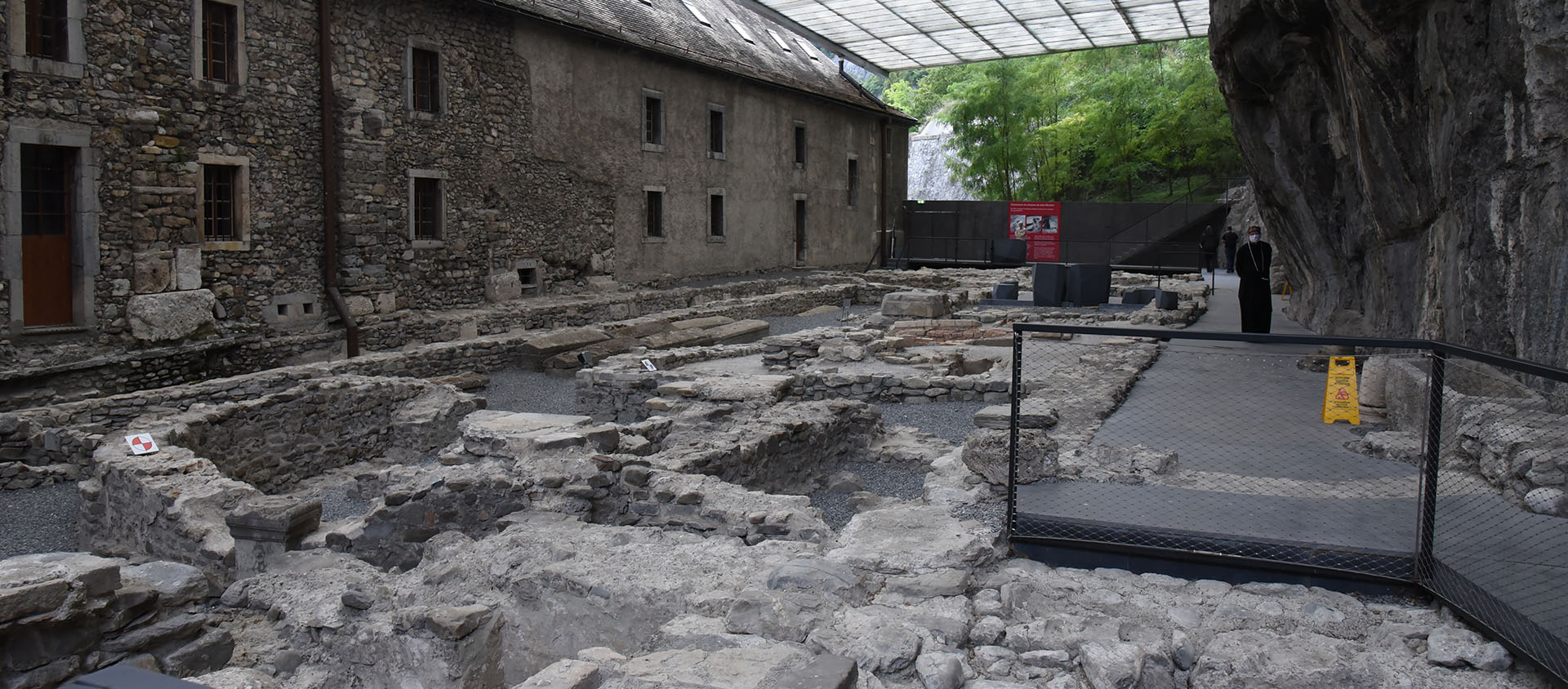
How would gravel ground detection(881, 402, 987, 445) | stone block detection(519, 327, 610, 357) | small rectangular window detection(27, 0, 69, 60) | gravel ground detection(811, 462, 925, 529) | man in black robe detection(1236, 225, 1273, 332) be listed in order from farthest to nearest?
stone block detection(519, 327, 610, 357)
small rectangular window detection(27, 0, 69, 60)
man in black robe detection(1236, 225, 1273, 332)
gravel ground detection(881, 402, 987, 445)
gravel ground detection(811, 462, 925, 529)

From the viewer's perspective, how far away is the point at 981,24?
1057 inches

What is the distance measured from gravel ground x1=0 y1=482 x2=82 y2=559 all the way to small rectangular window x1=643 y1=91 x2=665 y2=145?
56.6ft

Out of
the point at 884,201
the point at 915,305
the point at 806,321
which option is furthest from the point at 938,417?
the point at 884,201

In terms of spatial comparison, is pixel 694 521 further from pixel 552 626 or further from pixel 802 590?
pixel 802 590

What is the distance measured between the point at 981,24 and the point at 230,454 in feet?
70.3

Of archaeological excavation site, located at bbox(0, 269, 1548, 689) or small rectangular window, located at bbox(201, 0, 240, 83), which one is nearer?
archaeological excavation site, located at bbox(0, 269, 1548, 689)

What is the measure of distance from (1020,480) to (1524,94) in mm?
4515

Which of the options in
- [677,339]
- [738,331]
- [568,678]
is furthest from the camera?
[738,331]

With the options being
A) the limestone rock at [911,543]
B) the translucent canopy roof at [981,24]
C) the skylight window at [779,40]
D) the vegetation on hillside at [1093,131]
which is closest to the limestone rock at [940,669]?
the limestone rock at [911,543]

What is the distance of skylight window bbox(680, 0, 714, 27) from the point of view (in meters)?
29.4

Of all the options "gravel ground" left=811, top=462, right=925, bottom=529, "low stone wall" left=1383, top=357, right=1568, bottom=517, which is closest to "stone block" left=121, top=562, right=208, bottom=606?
"gravel ground" left=811, top=462, right=925, bottom=529

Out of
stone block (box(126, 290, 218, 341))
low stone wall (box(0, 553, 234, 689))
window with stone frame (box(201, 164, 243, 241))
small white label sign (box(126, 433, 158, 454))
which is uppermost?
window with stone frame (box(201, 164, 243, 241))

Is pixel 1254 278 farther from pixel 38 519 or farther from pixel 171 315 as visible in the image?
pixel 171 315

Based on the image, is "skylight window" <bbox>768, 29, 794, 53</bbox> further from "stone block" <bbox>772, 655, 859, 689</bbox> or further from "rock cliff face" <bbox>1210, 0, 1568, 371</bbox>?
"stone block" <bbox>772, 655, 859, 689</bbox>
